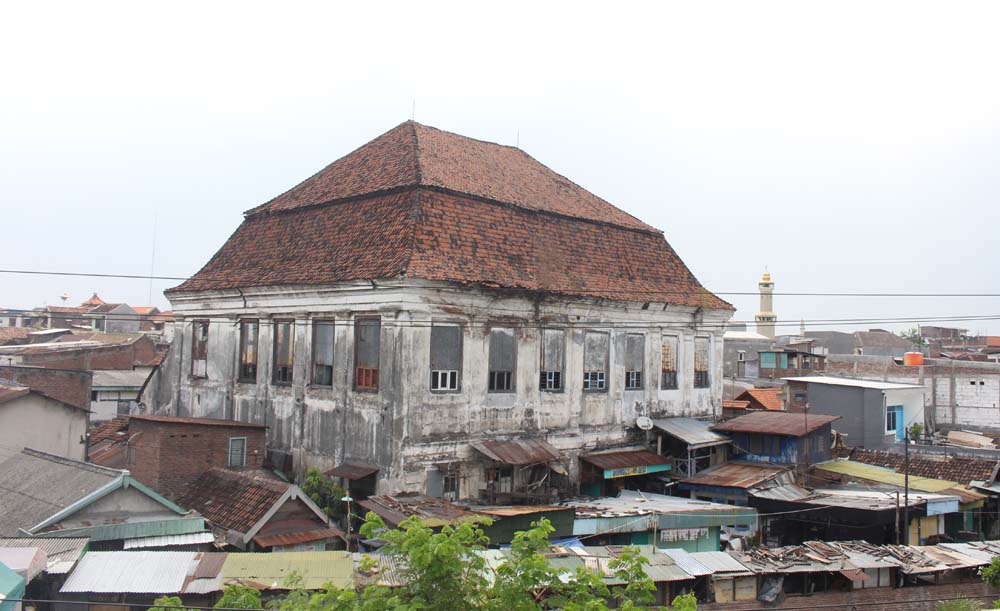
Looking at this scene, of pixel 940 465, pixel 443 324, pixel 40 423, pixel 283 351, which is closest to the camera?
pixel 443 324

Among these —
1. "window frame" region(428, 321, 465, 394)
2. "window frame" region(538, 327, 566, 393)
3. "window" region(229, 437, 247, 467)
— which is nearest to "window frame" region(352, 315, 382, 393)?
"window frame" region(428, 321, 465, 394)

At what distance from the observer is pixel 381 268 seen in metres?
21.2

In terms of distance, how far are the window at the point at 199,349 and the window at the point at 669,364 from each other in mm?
15224

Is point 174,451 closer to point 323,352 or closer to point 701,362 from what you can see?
point 323,352

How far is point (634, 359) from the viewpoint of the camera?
89.2ft

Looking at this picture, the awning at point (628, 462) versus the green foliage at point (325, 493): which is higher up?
the awning at point (628, 462)

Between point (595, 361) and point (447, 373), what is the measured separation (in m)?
5.88

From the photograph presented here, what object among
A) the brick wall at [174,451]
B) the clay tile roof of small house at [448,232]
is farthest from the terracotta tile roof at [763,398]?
the brick wall at [174,451]

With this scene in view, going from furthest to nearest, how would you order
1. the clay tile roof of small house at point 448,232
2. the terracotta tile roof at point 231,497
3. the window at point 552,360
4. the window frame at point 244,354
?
the window frame at point 244,354 → the window at point 552,360 → the clay tile roof of small house at point 448,232 → the terracotta tile roof at point 231,497

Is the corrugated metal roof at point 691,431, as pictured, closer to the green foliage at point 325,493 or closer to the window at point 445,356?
the window at point 445,356

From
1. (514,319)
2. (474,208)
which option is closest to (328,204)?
(474,208)

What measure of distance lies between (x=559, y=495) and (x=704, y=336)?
9.36 meters

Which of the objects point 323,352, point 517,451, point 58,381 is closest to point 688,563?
point 517,451

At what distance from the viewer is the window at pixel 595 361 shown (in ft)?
83.9
